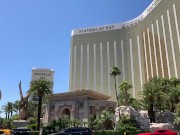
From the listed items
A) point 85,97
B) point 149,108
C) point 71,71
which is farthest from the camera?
point 71,71

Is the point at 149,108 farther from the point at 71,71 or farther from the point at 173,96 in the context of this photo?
the point at 71,71

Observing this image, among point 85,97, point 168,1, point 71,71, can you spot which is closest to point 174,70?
point 168,1

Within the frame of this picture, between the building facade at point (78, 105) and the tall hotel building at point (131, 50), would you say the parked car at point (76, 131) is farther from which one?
the tall hotel building at point (131, 50)

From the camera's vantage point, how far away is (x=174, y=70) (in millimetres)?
96375

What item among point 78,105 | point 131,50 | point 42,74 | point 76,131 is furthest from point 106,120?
point 42,74

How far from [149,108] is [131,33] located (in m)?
Answer: 80.7

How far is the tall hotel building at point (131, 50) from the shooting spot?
102188mm

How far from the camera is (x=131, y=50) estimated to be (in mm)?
130625

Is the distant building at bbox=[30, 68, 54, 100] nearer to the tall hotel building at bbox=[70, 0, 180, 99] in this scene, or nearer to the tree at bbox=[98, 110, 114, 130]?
the tall hotel building at bbox=[70, 0, 180, 99]

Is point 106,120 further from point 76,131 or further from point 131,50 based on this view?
point 131,50

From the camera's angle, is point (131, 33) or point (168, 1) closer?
point (168, 1)

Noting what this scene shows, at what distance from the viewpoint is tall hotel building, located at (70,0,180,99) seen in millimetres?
102188

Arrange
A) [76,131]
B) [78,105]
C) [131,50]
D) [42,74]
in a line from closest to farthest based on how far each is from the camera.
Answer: [76,131], [78,105], [131,50], [42,74]

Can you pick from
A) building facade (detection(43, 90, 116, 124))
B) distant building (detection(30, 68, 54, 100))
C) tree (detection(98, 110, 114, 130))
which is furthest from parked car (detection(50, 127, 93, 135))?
distant building (detection(30, 68, 54, 100))
